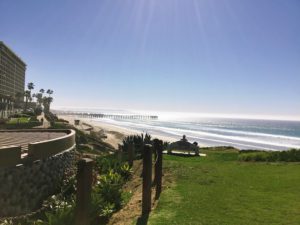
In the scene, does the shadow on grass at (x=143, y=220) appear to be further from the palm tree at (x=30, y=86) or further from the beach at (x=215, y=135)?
the palm tree at (x=30, y=86)

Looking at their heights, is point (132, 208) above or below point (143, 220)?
below

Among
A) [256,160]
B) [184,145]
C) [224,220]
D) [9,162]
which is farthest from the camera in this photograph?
[184,145]

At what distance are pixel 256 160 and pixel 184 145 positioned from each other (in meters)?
4.36

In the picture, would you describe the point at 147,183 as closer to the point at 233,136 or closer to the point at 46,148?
the point at 46,148

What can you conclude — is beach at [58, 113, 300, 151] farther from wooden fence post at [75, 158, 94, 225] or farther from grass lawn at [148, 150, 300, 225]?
wooden fence post at [75, 158, 94, 225]

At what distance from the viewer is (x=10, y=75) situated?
127m

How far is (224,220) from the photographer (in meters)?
6.90

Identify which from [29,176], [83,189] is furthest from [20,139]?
[83,189]

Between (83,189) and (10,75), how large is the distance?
440 ft

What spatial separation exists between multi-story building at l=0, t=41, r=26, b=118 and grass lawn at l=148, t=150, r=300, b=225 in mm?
96412

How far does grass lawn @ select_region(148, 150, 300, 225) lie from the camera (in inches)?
279

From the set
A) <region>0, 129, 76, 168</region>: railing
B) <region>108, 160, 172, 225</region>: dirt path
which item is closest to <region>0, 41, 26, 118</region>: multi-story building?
<region>0, 129, 76, 168</region>: railing

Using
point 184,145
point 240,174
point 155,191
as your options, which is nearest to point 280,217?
point 155,191

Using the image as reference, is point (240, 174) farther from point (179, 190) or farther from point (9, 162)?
point (9, 162)
